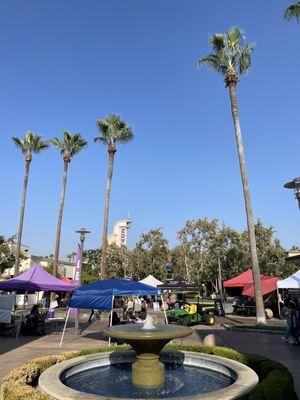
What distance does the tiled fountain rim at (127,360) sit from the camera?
562cm

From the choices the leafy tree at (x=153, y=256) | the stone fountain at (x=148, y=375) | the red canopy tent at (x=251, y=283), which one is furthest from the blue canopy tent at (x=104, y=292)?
the leafy tree at (x=153, y=256)

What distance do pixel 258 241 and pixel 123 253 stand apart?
26440 mm

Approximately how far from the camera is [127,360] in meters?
9.55

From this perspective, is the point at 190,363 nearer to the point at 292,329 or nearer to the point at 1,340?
the point at 292,329

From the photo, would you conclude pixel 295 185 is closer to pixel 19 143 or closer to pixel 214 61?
pixel 214 61

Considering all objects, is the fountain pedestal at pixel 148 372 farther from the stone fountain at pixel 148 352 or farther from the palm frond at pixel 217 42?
the palm frond at pixel 217 42

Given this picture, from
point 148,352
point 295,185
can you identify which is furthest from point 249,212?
point 148,352

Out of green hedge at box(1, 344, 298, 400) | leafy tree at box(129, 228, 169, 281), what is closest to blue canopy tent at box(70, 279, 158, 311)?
green hedge at box(1, 344, 298, 400)

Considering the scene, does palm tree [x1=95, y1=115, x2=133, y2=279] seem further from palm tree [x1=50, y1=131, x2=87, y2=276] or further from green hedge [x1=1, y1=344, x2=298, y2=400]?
green hedge [x1=1, y1=344, x2=298, y2=400]

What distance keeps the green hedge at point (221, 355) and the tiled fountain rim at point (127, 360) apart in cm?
19

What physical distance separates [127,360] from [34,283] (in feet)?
34.7

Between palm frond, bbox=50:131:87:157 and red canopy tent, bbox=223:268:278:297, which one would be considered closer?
red canopy tent, bbox=223:268:278:297

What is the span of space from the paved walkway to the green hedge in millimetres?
1251

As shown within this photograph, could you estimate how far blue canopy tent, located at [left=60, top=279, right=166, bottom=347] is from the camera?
44.5ft
